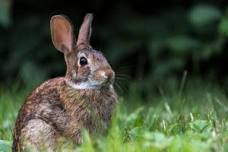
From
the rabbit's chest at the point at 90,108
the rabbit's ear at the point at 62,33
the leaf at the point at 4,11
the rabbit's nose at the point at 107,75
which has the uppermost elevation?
the leaf at the point at 4,11

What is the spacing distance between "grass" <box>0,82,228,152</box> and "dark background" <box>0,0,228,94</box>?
1.00 metres

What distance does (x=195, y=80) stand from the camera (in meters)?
8.38

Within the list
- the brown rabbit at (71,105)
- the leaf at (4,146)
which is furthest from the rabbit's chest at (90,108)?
the leaf at (4,146)

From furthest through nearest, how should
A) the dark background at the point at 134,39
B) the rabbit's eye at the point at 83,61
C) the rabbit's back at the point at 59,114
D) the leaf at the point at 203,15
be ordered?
1. the dark background at the point at 134,39
2. the leaf at the point at 203,15
3. the rabbit's eye at the point at 83,61
4. the rabbit's back at the point at 59,114

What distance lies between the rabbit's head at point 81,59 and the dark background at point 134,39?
9.57 feet

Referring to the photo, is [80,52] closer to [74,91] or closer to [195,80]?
[74,91]

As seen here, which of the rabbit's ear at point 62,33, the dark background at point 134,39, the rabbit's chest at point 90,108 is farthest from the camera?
the dark background at point 134,39

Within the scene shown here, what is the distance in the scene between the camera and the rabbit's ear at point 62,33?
5.70 m

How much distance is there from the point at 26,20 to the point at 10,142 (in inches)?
173

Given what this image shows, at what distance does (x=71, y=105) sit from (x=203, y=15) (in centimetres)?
381

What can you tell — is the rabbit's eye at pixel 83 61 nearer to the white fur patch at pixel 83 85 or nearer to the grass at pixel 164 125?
the white fur patch at pixel 83 85

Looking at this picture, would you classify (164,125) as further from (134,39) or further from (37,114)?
(134,39)

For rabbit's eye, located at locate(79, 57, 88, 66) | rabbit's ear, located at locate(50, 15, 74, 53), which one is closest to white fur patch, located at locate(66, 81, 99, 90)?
rabbit's eye, located at locate(79, 57, 88, 66)

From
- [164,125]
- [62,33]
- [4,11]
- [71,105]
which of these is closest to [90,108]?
[71,105]
